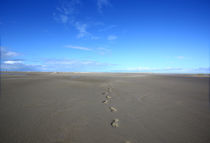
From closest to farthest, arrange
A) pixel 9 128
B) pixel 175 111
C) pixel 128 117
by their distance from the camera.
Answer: pixel 9 128
pixel 128 117
pixel 175 111

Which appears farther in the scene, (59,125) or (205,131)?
(59,125)

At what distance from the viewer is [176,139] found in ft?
7.49

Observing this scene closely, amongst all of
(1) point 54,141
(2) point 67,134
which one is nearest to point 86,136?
(2) point 67,134

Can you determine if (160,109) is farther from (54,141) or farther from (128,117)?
(54,141)

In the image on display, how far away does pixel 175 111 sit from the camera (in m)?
3.76

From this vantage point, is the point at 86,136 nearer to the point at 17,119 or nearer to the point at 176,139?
the point at 176,139

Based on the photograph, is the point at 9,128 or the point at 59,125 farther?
the point at 59,125

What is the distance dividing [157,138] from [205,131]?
4.51 ft

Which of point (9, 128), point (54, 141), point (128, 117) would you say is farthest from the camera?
point (128, 117)

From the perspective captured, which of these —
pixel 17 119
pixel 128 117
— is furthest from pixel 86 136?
pixel 17 119

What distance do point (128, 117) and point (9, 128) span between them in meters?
3.19

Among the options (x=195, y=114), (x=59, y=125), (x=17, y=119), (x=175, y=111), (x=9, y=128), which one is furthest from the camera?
(x=175, y=111)

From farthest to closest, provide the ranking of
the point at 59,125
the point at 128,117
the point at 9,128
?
the point at 128,117, the point at 59,125, the point at 9,128

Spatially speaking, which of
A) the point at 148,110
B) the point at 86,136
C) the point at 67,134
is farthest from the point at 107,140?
the point at 148,110
